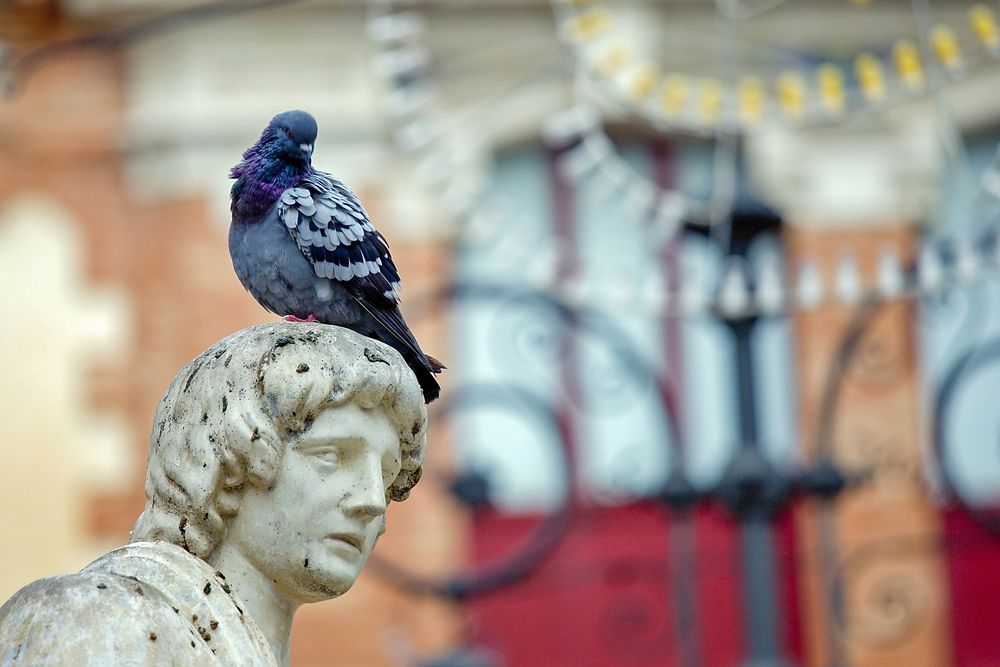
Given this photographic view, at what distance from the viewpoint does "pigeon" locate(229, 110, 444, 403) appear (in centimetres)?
337

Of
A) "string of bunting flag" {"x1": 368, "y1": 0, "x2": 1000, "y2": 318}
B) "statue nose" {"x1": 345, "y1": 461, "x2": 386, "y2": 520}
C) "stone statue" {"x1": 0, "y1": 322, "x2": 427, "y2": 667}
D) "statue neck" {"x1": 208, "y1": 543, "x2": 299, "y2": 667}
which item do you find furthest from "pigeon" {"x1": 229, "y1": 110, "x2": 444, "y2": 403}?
"string of bunting flag" {"x1": 368, "y1": 0, "x2": 1000, "y2": 318}

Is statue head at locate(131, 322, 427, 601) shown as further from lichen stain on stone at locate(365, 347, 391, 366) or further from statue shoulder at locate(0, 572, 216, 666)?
statue shoulder at locate(0, 572, 216, 666)

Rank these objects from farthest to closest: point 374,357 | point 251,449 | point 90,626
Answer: point 374,357 → point 251,449 → point 90,626

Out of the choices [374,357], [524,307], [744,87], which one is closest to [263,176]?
[374,357]

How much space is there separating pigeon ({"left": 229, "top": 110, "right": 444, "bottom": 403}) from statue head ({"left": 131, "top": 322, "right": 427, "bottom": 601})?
12 centimetres

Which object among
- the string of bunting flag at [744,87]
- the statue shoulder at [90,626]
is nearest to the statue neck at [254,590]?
the statue shoulder at [90,626]

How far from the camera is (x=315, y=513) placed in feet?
10.5

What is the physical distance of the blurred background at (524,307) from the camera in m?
9.12

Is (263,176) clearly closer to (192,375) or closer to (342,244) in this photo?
(342,244)

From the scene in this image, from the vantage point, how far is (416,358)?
3.44 metres

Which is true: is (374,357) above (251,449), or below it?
above

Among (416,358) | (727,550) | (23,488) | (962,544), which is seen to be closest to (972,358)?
(962,544)

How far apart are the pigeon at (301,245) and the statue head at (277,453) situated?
0.41 feet

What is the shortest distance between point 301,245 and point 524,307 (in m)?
5.37
